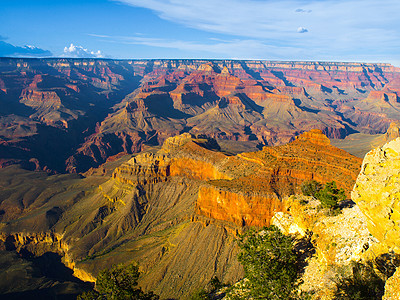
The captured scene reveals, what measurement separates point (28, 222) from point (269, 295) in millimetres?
72538

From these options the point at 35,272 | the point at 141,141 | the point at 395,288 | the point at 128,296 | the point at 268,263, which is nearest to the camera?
the point at 395,288

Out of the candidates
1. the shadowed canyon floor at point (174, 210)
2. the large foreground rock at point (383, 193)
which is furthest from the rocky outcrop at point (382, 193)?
the shadowed canyon floor at point (174, 210)

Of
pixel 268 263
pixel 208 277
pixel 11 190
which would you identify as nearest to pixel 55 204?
pixel 11 190

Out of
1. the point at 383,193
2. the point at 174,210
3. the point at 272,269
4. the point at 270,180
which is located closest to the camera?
the point at 383,193

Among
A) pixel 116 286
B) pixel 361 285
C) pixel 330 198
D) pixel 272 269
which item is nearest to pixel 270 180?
pixel 330 198

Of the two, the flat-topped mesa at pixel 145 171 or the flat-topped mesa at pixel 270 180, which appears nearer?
the flat-topped mesa at pixel 270 180

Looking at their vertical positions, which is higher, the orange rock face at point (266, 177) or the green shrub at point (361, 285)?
the green shrub at point (361, 285)

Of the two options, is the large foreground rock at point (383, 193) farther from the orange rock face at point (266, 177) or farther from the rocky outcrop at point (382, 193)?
the orange rock face at point (266, 177)

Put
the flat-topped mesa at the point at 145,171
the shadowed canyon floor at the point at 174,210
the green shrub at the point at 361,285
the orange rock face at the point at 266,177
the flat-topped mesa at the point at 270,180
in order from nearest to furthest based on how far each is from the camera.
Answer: the green shrub at the point at 361,285 → the shadowed canyon floor at the point at 174,210 → the flat-topped mesa at the point at 270,180 → the orange rock face at the point at 266,177 → the flat-topped mesa at the point at 145,171

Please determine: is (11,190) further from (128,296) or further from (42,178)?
(128,296)

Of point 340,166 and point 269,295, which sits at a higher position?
point 340,166

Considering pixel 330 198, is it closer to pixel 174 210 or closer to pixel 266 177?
pixel 266 177

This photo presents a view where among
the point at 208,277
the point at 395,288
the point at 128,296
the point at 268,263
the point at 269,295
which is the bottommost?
the point at 208,277

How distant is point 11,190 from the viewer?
95.8m
